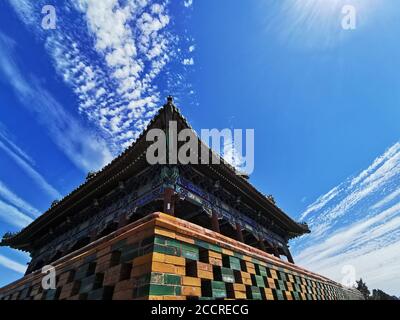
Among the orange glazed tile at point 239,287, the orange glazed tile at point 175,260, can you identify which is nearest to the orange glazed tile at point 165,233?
the orange glazed tile at point 175,260

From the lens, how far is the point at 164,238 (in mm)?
1438

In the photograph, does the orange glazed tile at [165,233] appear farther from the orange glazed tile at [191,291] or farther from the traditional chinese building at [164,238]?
the orange glazed tile at [191,291]

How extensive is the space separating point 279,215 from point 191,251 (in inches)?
521

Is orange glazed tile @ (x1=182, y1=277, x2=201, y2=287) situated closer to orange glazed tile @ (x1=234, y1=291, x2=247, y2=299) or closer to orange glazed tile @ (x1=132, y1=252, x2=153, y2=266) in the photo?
orange glazed tile @ (x1=132, y1=252, x2=153, y2=266)

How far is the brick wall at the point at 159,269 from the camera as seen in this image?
4.24 ft

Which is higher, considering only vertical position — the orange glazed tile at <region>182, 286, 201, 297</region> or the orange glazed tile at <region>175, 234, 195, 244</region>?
the orange glazed tile at <region>175, 234, 195, 244</region>

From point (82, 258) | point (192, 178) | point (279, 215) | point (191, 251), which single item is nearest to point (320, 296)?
point (191, 251)

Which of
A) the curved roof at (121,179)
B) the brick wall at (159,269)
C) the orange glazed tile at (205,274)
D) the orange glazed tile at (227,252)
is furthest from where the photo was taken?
the curved roof at (121,179)

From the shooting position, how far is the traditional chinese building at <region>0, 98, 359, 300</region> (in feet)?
4.62

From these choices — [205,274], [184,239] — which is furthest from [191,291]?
[184,239]

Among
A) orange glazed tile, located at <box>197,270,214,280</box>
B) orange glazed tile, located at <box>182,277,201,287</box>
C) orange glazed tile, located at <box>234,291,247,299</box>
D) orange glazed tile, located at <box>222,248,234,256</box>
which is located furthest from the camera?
orange glazed tile, located at <box>222,248,234,256</box>

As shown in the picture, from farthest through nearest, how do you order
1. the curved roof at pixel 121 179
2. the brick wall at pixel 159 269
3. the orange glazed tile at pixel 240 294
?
the curved roof at pixel 121 179 < the orange glazed tile at pixel 240 294 < the brick wall at pixel 159 269

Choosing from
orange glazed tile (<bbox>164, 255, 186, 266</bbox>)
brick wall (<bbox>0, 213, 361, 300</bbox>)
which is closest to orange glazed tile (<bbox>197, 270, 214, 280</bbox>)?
brick wall (<bbox>0, 213, 361, 300</bbox>)

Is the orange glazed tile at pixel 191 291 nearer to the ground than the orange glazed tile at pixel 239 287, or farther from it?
nearer to the ground
